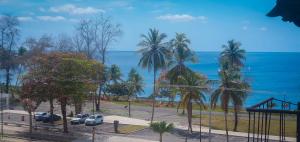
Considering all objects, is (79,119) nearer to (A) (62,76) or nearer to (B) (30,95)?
(A) (62,76)

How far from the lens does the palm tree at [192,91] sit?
31.0 m

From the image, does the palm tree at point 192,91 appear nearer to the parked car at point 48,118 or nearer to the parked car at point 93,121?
the parked car at point 93,121

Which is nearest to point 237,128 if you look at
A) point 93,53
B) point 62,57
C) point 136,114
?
point 136,114

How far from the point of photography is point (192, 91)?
3086cm

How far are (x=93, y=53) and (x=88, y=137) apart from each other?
22.6 m

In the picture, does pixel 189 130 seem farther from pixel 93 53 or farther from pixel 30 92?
pixel 93 53

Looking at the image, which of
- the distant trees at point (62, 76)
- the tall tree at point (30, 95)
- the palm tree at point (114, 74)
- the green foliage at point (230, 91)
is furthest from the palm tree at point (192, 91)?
the palm tree at point (114, 74)

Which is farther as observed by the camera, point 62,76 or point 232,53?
point 232,53

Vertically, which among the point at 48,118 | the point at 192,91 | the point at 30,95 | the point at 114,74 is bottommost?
the point at 48,118

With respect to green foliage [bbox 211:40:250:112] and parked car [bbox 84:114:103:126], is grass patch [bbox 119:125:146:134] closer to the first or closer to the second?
parked car [bbox 84:114:103:126]

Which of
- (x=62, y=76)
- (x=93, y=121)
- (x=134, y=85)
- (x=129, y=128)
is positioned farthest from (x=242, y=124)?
(x=134, y=85)

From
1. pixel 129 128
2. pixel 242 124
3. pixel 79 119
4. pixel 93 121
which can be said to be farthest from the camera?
pixel 242 124

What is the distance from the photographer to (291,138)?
28.2 m

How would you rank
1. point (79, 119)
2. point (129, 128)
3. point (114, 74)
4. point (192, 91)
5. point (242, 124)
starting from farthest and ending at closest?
point (114, 74), point (242, 124), point (79, 119), point (129, 128), point (192, 91)
